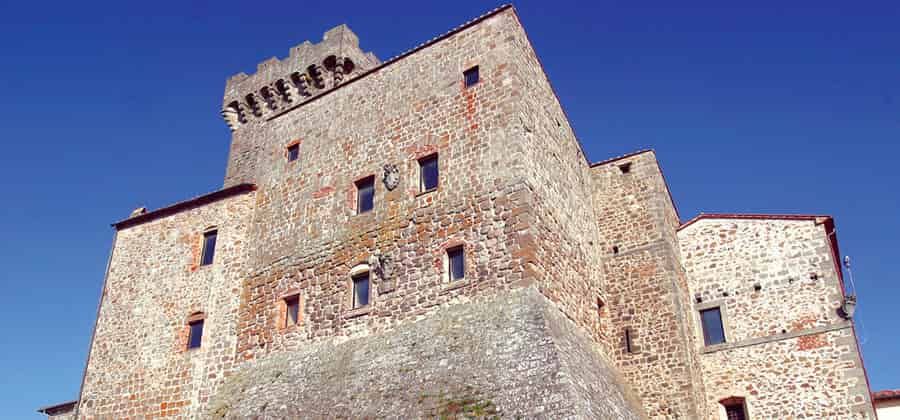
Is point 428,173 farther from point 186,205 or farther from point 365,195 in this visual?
point 186,205

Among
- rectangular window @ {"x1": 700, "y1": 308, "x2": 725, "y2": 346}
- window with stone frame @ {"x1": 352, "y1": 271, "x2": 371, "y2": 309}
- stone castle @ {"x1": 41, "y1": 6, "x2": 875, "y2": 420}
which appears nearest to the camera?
stone castle @ {"x1": 41, "y1": 6, "x2": 875, "y2": 420}

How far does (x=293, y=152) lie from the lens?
72.6 feet

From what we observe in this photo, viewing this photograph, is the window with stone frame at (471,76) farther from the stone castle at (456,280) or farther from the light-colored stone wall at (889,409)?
the light-colored stone wall at (889,409)

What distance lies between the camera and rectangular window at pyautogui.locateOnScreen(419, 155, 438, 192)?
18.6m

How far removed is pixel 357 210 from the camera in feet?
64.4

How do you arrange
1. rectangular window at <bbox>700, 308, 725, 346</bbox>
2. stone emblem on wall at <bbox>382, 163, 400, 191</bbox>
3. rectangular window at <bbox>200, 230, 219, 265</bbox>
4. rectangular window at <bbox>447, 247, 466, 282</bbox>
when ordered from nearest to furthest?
rectangular window at <bbox>447, 247, 466, 282</bbox> < stone emblem on wall at <bbox>382, 163, 400, 191</bbox> < rectangular window at <bbox>700, 308, 725, 346</bbox> < rectangular window at <bbox>200, 230, 219, 265</bbox>

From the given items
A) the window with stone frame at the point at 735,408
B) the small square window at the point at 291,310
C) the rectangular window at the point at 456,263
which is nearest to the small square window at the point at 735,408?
the window with stone frame at the point at 735,408

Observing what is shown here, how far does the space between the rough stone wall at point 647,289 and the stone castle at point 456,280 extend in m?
0.06

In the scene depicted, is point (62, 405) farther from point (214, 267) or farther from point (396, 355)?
point (396, 355)

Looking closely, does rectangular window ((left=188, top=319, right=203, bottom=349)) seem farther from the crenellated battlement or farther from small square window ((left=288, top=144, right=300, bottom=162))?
the crenellated battlement

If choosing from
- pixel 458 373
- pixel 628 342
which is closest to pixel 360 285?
pixel 458 373

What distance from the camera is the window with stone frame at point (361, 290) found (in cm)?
1814

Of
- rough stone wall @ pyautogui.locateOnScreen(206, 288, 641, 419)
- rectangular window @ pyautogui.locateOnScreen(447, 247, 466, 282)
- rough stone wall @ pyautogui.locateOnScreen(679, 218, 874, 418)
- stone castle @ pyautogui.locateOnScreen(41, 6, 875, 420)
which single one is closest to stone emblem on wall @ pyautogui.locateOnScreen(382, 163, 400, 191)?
stone castle @ pyautogui.locateOnScreen(41, 6, 875, 420)

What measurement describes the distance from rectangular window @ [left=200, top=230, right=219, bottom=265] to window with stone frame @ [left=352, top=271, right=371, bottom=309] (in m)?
5.29
